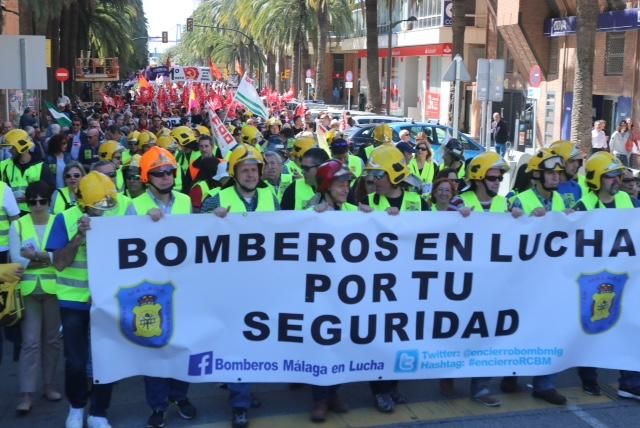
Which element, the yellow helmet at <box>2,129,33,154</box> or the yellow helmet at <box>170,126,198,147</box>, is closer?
the yellow helmet at <box>2,129,33,154</box>

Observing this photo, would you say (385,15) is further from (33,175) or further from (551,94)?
(33,175)

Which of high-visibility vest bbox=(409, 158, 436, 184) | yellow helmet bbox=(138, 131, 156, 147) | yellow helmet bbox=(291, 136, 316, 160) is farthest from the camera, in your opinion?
yellow helmet bbox=(138, 131, 156, 147)

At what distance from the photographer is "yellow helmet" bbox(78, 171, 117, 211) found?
17.8 ft

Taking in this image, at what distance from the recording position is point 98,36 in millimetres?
45406

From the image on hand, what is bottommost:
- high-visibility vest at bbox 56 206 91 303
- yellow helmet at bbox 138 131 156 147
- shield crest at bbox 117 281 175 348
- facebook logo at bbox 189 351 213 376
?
facebook logo at bbox 189 351 213 376

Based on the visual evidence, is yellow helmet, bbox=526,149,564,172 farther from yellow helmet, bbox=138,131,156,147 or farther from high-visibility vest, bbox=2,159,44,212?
yellow helmet, bbox=138,131,156,147

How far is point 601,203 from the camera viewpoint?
6.69m

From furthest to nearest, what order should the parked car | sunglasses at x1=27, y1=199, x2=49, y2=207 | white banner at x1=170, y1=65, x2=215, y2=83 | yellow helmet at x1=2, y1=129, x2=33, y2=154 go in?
white banner at x1=170, y1=65, x2=215, y2=83
the parked car
yellow helmet at x1=2, y1=129, x2=33, y2=154
sunglasses at x1=27, y1=199, x2=49, y2=207

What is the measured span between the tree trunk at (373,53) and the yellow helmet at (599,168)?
950 inches

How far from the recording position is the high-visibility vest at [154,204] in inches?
226

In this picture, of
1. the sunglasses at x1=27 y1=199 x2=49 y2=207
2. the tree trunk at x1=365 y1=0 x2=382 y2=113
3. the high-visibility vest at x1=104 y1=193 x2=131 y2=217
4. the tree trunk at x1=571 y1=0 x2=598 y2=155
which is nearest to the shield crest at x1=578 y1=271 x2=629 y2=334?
the high-visibility vest at x1=104 y1=193 x2=131 y2=217

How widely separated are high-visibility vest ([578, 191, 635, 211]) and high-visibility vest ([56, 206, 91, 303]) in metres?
3.74

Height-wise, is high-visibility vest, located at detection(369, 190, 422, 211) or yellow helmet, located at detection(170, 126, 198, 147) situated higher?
yellow helmet, located at detection(170, 126, 198, 147)

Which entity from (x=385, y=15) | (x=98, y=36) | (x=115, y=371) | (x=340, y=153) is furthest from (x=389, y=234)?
(x=385, y=15)
